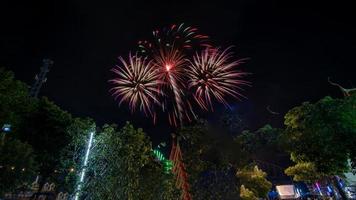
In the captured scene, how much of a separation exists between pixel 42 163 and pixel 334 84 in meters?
31.9

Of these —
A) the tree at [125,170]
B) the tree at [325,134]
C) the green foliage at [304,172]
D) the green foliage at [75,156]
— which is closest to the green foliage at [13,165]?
the green foliage at [75,156]

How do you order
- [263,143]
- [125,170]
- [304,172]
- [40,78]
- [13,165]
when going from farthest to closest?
[40,78], [304,172], [263,143], [13,165], [125,170]

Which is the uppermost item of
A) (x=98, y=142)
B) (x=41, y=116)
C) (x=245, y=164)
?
(x=41, y=116)

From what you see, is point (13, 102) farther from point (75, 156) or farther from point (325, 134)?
point (325, 134)

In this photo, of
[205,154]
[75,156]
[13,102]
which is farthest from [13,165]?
[205,154]

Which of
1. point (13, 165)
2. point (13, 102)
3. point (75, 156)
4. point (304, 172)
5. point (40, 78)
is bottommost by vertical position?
point (75, 156)

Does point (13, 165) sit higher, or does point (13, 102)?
point (13, 102)

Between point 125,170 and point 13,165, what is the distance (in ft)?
36.2

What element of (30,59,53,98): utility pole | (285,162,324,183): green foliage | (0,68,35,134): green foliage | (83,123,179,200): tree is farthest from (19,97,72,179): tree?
(30,59,53,98): utility pole

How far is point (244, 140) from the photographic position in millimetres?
26391

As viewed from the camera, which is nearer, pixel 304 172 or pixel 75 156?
pixel 75 156

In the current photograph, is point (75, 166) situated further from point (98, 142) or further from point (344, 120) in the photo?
point (344, 120)

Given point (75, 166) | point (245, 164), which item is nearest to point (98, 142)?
point (75, 166)

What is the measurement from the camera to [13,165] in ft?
69.3
